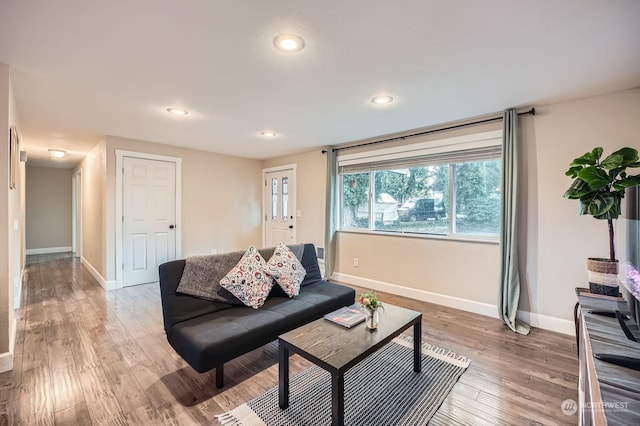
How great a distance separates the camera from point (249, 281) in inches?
98.3

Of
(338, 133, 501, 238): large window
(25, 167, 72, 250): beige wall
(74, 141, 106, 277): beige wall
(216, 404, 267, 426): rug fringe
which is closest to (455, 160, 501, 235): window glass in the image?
(338, 133, 501, 238): large window

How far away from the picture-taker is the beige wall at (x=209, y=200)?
426 cm

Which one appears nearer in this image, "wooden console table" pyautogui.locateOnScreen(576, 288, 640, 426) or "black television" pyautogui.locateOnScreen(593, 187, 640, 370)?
"wooden console table" pyautogui.locateOnScreen(576, 288, 640, 426)

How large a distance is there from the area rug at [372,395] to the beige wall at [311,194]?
289cm

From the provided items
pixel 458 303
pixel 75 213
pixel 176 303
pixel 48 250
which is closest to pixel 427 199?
pixel 458 303

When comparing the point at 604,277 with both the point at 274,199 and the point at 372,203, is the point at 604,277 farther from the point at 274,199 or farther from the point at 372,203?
the point at 274,199

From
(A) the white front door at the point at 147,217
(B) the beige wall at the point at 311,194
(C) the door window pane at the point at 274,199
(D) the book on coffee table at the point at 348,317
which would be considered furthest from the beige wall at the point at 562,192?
(A) the white front door at the point at 147,217

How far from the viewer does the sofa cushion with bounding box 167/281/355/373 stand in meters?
1.82

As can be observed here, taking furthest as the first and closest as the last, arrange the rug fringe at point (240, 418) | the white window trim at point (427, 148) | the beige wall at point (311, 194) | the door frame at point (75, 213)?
the door frame at point (75, 213) < the beige wall at point (311, 194) < the white window trim at point (427, 148) < the rug fringe at point (240, 418)

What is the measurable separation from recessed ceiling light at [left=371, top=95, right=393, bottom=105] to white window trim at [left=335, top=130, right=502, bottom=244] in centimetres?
116

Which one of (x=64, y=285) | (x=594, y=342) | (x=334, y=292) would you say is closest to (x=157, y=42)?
(x=334, y=292)

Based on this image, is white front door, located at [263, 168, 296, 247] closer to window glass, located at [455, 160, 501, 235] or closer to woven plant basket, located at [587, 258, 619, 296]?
window glass, located at [455, 160, 501, 235]

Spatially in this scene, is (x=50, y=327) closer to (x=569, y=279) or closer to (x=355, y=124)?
(x=355, y=124)

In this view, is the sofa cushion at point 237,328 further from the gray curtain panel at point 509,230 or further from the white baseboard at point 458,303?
the gray curtain panel at point 509,230
